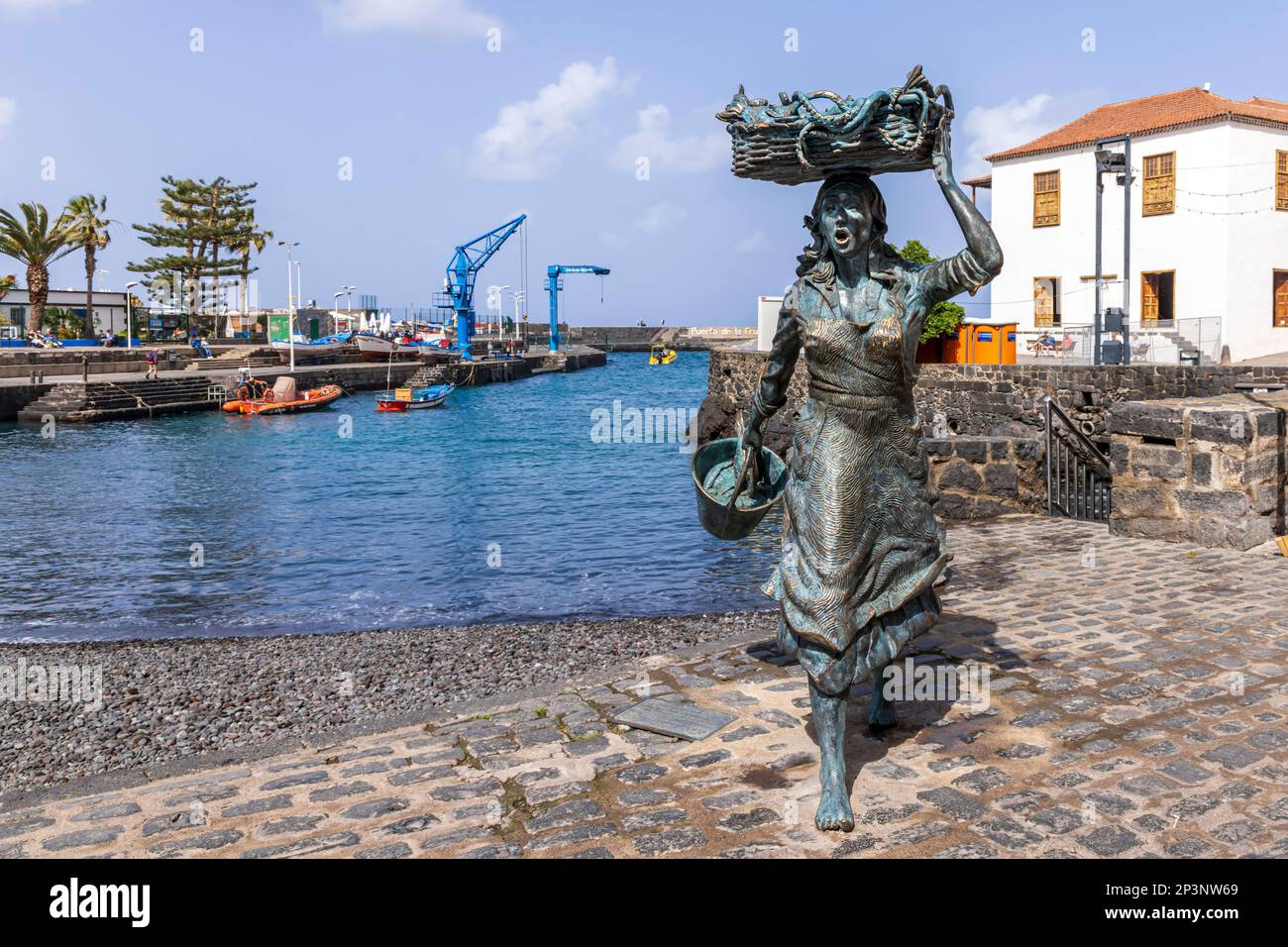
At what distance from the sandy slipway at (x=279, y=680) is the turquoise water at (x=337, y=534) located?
133cm

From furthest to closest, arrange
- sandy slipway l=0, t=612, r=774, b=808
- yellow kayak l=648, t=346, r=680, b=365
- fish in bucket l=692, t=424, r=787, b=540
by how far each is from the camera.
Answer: yellow kayak l=648, t=346, r=680, b=365, sandy slipway l=0, t=612, r=774, b=808, fish in bucket l=692, t=424, r=787, b=540

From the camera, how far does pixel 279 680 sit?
8562 millimetres

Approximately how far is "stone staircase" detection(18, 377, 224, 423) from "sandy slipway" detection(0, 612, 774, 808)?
31.4 m

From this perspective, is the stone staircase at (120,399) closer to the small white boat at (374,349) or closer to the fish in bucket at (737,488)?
the small white boat at (374,349)

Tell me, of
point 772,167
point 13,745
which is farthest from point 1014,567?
point 13,745

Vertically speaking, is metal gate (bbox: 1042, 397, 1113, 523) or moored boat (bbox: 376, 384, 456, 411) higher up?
moored boat (bbox: 376, 384, 456, 411)

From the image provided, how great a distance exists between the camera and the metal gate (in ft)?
37.2

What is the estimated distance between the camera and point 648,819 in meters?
A: 4.07

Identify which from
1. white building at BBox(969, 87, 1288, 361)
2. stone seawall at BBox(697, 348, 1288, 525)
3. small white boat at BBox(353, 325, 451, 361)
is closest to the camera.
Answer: stone seawall at BBox(697, 348, 1288, 525)

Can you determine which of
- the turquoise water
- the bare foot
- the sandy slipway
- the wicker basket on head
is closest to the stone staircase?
the turquoise water

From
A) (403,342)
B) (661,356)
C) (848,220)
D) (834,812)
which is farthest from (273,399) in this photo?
(661,356)

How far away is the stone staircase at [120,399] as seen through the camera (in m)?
37.7

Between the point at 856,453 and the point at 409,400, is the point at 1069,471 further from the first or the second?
the point at 409,400

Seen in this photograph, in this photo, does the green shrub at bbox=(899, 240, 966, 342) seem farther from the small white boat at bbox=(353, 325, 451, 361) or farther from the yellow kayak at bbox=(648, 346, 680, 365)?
the yellow kayak at bbox=(648, 346, 680, 365)
